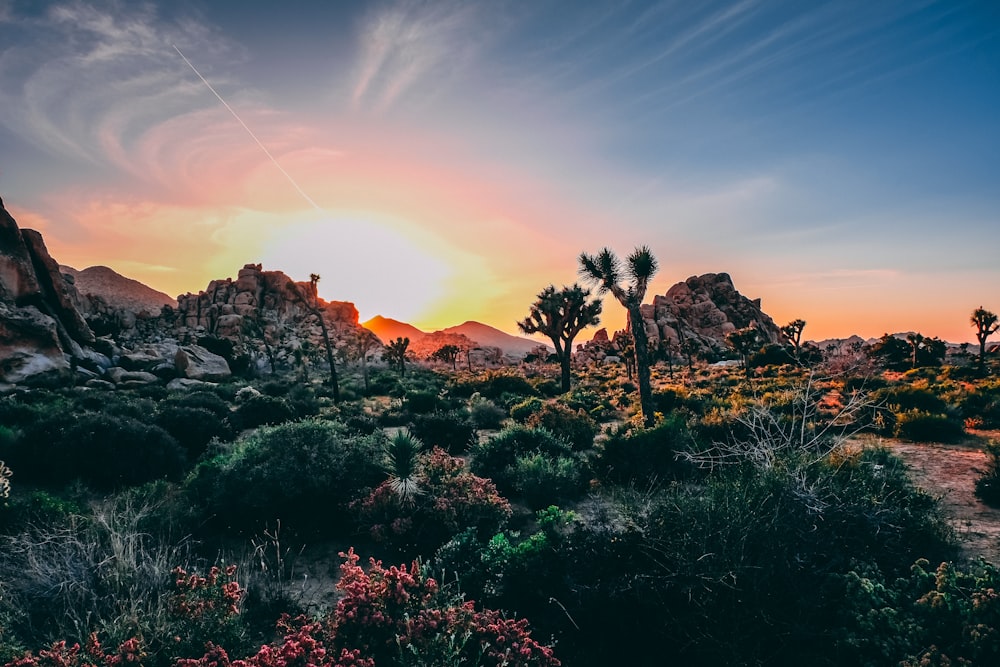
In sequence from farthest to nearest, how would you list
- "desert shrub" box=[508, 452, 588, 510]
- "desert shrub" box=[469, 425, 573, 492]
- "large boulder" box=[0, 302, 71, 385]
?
1. "large boulder" box=[0, 302, 71, 385]
2. "desert shrub" box=[469, 425, 573, 492]
3. "desert shrub" box=[508, 452, 588, 510]

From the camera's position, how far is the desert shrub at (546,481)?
9.98 m

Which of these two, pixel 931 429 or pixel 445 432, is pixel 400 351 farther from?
pixel 931 429

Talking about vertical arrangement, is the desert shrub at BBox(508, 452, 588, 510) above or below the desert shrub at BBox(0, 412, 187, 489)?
below

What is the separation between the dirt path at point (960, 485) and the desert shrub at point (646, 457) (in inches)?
174

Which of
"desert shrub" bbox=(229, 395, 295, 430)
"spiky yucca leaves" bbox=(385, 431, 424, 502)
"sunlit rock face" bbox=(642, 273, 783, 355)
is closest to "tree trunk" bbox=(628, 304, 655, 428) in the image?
"spiky yucca leaves" bbox=(385, 431, 424, 502)

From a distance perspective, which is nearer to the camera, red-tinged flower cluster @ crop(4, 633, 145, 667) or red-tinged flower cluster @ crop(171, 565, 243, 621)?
red-tinged flower cluster @ crop(4, 633, 145, 667)

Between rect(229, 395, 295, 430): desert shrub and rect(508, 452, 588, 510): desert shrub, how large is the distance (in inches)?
Answer: 452

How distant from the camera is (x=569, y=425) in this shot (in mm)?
15375

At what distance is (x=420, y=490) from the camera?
9055 millimetres

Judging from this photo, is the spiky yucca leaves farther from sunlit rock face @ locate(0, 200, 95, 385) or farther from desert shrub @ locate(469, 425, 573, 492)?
sunlit rock face @ locate(0, 200, 95, 385)

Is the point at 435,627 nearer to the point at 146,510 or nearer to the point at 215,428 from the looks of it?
the point at 146,510

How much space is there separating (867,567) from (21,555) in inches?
419

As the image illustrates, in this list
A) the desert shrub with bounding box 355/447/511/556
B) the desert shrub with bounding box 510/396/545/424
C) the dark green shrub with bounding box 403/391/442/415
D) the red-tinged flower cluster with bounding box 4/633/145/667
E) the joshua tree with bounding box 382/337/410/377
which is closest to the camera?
the red-tinged flower cluster with bounding box 4/633/145/667

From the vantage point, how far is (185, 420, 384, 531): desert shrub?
895 centimetres
